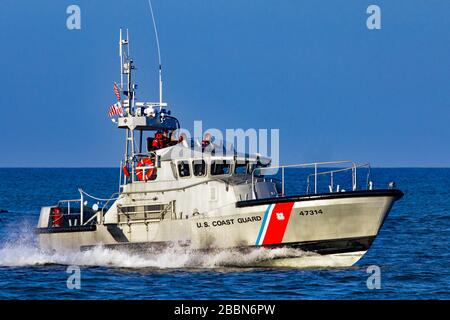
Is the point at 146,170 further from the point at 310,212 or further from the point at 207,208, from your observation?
the point at 310,212

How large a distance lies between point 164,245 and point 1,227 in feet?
64.0

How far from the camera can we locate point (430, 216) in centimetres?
4875

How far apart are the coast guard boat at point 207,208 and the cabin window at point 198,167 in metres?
0.03

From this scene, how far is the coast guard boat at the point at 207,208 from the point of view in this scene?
24.0m

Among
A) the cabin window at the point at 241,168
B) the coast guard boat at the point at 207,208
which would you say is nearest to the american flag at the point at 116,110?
the coast guard boat at the point at 207,208

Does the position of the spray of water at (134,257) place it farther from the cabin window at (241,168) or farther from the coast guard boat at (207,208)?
the cabin window at (241,168)

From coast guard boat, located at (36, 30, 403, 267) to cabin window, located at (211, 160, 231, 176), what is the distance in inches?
1.1

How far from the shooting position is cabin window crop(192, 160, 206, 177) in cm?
2606

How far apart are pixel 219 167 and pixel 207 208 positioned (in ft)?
4.28

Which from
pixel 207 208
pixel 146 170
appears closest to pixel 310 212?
pixel 207 208

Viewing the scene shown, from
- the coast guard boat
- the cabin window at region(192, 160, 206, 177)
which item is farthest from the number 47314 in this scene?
the cabin window at region(192, 160, 206, 177)

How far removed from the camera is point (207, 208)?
2548 centimetres
